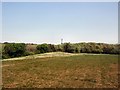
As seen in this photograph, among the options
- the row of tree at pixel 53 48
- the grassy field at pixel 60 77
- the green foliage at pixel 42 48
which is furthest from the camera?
the green foliage at pixel 42 48

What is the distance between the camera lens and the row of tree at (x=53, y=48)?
1752 inches

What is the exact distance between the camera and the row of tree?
44500mm

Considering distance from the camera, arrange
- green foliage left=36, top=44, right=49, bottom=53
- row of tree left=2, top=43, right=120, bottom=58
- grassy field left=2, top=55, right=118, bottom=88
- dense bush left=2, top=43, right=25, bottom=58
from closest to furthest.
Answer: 1. grassy field left=2, top=55, right=118, bottom=88
2. dense bush left=2, top=43, right=25, bottom=58
3. row of tree left=2, top=43, right=120, bottom=58
4. green foliage left=36, top=44, right=49, bottom=53

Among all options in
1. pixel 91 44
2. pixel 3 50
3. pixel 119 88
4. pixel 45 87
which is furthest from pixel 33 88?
pixel 91 44

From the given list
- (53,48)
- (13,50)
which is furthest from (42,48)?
(13,50)

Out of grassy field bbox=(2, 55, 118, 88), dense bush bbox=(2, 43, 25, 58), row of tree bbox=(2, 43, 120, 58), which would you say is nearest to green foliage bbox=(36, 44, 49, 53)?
row of tree bbox=(2, 43, 120, 58)

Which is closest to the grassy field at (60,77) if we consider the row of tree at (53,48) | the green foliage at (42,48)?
the row of tree at (53,48)

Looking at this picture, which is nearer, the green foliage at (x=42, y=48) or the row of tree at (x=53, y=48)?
the row of tree at (x=53, y=48)

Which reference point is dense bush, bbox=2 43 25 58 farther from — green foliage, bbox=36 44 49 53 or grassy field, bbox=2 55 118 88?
grassy field, bbox=2 55 118 88

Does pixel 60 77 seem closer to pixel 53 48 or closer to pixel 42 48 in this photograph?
pixel 42 48

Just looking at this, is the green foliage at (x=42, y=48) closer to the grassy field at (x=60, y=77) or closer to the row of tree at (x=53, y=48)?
the row of tree at (x=53, y=48)

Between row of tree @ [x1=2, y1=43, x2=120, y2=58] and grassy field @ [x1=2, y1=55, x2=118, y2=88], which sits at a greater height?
row of tree @ [x1=2, y1=43, x2=120, y2=58]

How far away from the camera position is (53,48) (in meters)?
54.3

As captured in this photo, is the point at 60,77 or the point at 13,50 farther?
the point at 13,50
